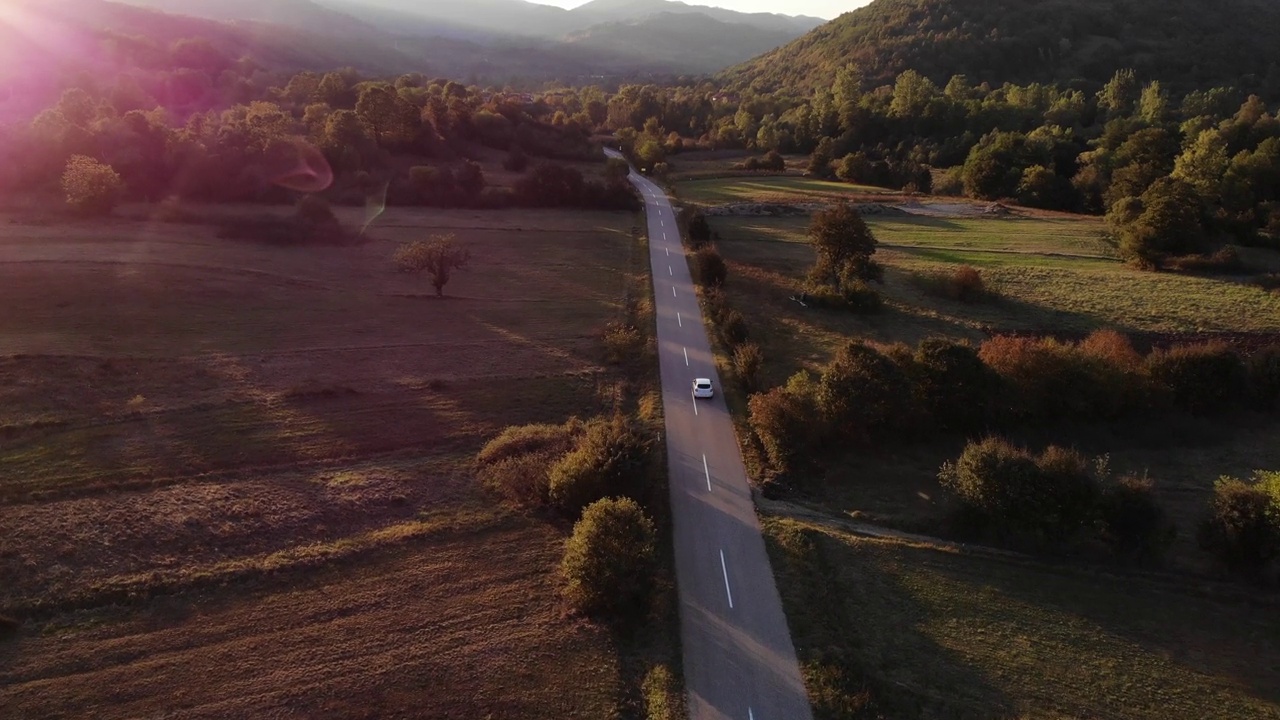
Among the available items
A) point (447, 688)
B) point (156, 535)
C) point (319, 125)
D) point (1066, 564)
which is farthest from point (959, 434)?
point (319, 125)

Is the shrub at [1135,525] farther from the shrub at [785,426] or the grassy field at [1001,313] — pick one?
the shrub at [785,426]

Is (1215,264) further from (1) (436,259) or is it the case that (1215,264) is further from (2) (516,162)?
(2) (516,162)

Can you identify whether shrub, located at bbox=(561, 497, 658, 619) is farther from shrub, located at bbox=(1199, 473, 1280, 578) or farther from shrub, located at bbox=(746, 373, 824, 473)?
shrub, located at bbox=(1199, 473, 1280, 578)

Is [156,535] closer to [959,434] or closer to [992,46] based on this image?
[959,434]

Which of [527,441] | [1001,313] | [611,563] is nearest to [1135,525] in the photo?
[611,563]

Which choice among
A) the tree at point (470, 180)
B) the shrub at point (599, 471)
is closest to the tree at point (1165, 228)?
the shrub at point (599, 471)

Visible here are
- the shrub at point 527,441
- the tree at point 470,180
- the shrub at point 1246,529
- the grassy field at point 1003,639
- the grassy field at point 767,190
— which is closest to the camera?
the grassy field at point 1003,639
